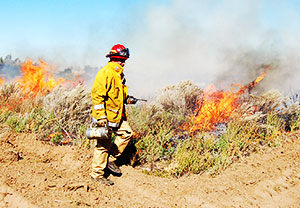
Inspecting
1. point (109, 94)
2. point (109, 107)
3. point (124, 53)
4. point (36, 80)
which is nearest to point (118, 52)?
point (124, 53)

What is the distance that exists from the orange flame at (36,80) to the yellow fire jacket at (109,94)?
4887mm

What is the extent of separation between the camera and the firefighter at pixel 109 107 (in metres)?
3.70

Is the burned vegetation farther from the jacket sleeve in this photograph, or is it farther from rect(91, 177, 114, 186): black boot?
the jacket sleeve

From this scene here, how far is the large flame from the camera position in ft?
22.1

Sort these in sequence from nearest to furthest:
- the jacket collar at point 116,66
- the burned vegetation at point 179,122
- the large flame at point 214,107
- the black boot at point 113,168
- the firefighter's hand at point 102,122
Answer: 1. the firefighter's hand at point 102,122
2. the jacket collar at point 116,66
3. the black boot at point 113,168
4. the burned vegetation at point 179,122
5. the large flame at point 214,107

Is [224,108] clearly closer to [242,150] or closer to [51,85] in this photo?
[242,150]

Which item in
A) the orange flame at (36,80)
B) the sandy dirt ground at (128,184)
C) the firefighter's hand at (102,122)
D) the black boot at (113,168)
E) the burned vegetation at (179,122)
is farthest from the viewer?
the orange flame at (36,80)

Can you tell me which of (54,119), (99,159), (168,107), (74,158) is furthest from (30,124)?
(168,107)

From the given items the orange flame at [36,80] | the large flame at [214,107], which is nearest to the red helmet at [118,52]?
the large flame at [214,107]

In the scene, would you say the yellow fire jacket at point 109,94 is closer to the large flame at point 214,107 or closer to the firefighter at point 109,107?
the firefighter at point 109,107

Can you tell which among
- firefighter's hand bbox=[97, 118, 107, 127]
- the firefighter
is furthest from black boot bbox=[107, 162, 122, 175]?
firefighter's hand bbox=[97, 118, 107, 127]

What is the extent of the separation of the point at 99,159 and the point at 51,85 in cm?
550

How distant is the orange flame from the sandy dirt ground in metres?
3.58

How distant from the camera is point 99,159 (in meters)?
3.97
